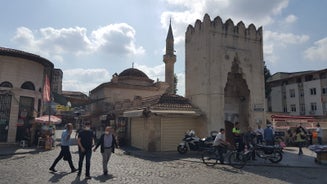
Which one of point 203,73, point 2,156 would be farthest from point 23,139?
point 203,73

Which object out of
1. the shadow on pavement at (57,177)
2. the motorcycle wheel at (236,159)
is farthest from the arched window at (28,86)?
the motorcycle wheel at (236,159)

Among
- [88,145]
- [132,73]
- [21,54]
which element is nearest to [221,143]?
[88,145]

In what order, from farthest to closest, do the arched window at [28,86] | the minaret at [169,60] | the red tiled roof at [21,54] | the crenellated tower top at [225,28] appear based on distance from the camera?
1. the minaret at [169,60]
2. the arched window at [28,86]
3. the red tiled roof at [21,54]
4. the crenellated tower top at [225,28]

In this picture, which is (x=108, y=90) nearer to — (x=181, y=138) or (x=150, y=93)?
(x=150, y=93)

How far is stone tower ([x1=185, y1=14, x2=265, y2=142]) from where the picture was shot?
60.9 feet

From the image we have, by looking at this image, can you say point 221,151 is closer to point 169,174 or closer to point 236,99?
point 169,174

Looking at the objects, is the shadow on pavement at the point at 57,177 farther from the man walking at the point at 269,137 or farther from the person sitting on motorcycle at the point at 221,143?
the man walking at the point at 269,137

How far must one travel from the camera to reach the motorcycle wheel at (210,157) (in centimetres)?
1278

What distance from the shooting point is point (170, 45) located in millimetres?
37938

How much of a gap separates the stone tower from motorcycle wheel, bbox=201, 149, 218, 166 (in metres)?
4.43

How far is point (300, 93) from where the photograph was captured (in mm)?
47625

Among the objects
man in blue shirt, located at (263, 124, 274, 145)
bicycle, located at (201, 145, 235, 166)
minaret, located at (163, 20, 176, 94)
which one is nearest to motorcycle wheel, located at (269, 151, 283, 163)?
man in blue shirt, located at (263, 124, 274, 145)

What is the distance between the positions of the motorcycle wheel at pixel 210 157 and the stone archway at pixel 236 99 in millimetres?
6238

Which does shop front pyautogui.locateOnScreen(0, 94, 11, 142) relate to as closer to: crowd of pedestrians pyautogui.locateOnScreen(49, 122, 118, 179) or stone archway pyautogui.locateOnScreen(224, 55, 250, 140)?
crowd of pedestrians pyautogui.locateOnScreen(49, 122, 118, 179)
